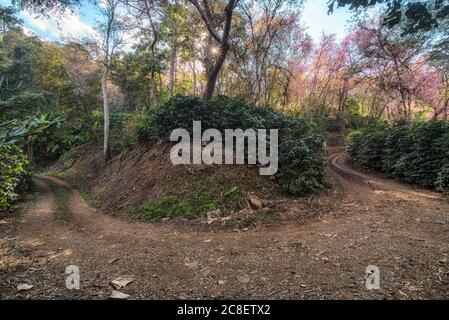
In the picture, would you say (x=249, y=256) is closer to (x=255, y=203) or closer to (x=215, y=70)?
(x=255, y=203)

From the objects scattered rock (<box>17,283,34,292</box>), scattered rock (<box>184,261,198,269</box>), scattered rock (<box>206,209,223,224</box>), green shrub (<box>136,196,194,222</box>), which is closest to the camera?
scattered rock (<box>17,283,34,292</box>)

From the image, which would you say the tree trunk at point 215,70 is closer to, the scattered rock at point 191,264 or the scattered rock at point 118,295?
the scattered rock at point 191,264

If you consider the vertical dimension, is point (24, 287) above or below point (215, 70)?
below

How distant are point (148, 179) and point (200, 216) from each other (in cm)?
337

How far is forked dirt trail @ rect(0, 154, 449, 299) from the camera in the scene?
3524 mm

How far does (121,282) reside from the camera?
12.7 feet

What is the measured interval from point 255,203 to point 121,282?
407 centimetres

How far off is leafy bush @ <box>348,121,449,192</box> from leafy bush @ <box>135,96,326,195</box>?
3746mm

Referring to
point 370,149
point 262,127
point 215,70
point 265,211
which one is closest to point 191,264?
point 265,211

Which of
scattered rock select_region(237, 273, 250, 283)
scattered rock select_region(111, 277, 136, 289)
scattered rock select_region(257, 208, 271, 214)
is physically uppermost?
scattered rock select_region(257, 208, 271, 214)

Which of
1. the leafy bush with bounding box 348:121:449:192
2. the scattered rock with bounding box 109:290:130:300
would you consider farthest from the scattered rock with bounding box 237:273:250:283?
the leafy bush with bounding box 348:121:449:192

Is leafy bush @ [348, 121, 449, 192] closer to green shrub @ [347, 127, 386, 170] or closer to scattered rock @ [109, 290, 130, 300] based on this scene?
green shrub @ [347, 127, 386, 170]

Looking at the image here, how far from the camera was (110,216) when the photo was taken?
8.37 meters
